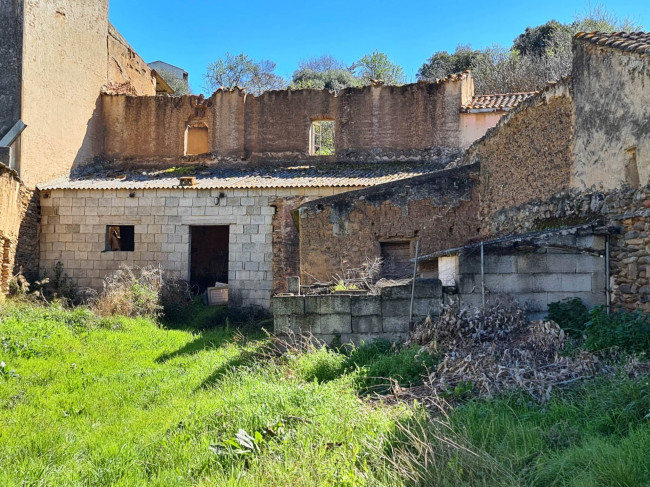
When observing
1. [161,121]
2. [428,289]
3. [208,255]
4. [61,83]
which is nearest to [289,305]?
[428,289]

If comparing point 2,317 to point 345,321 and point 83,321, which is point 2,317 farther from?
point 345,321

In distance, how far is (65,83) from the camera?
17.8 m

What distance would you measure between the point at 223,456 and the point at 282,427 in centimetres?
55

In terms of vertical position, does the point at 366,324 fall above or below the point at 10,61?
below

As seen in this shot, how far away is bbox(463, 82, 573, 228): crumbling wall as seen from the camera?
345 inches

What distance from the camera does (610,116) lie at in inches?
302

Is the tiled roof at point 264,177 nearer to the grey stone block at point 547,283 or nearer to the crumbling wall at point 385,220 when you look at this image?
the crumbling wall at point 385,220

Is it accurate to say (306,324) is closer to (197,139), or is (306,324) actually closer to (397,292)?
(397,292)

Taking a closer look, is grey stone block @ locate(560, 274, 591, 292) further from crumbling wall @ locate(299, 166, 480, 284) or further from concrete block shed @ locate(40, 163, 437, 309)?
concrete block shed @ locate(40, 163, 437, 309)

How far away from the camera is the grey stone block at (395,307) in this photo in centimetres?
763

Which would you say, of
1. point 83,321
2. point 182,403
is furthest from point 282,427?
point 83,321

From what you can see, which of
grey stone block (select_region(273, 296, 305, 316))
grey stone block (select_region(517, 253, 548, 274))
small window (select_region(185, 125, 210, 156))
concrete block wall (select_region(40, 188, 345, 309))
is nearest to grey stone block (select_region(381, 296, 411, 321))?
grey stone block (select_region(273, 296, 305, 316))

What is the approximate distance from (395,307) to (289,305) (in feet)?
4.77

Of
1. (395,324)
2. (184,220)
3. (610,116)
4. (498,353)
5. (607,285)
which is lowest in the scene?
(498,353)
